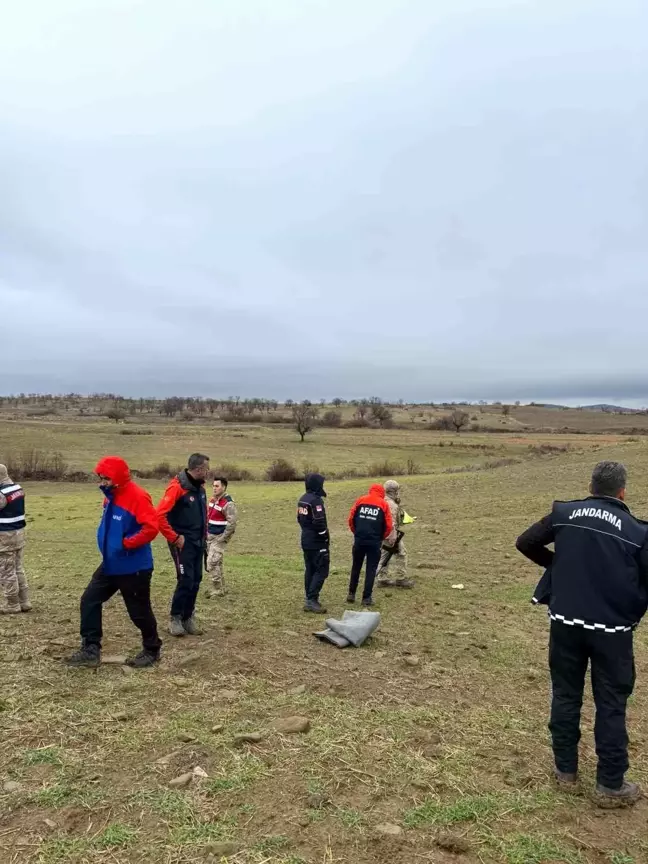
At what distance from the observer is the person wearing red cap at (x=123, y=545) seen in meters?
5.80

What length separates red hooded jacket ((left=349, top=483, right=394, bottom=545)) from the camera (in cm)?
901

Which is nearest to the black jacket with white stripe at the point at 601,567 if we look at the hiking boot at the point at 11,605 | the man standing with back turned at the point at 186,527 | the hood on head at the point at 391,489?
the man standing with back turned at the point at 186,527

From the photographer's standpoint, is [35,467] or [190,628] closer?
[190,628]

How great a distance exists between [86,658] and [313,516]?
359cm

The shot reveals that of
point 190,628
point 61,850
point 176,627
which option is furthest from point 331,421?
point 61,850

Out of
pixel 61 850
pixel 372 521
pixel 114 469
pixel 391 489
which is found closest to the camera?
pixel 61 850

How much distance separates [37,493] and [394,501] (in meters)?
26.7

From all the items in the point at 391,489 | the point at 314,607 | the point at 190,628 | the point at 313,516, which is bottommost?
the point at 314,607

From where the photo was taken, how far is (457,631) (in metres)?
8.10

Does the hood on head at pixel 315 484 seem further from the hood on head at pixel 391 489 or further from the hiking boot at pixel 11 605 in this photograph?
the hiking boot at pixel 11 605

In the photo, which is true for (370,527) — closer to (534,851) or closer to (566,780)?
(566,780)

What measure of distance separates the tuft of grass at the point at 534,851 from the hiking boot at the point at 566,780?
66cm

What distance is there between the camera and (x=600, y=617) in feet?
13.2

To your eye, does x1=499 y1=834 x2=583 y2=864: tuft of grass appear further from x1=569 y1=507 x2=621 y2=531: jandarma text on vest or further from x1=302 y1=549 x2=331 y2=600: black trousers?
x1=302 y1=549 x2=331 y2=600: black trousers
